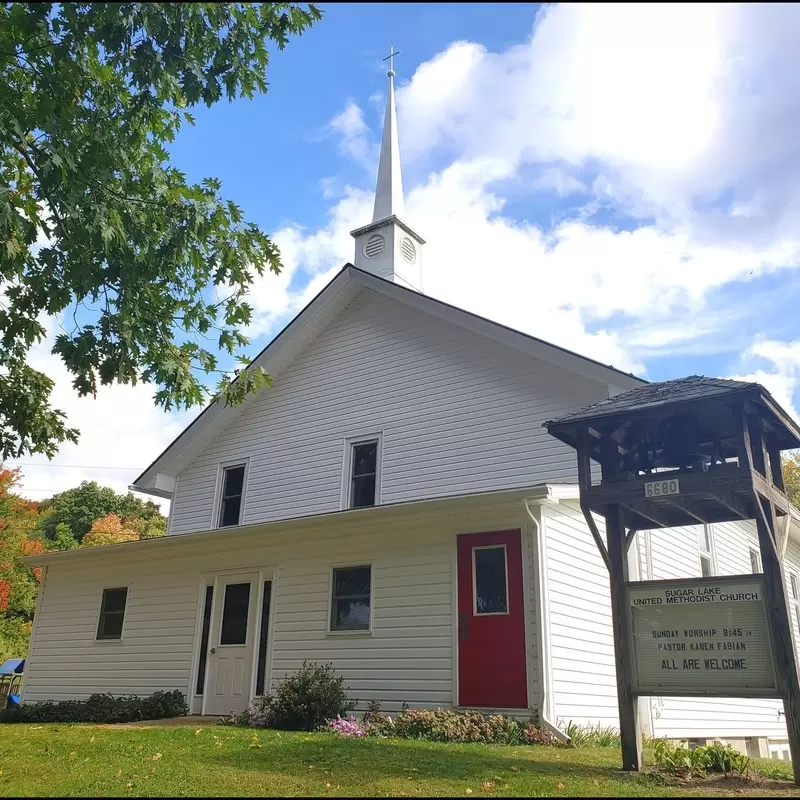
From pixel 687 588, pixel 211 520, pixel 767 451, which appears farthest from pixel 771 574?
pixel 211 520

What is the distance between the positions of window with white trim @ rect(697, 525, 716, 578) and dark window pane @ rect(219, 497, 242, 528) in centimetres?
952

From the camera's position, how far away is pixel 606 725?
12.0 meters

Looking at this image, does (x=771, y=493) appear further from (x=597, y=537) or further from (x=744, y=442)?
(x=597, y=537)

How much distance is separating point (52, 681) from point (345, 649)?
761 cm

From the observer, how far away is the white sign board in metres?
6.82

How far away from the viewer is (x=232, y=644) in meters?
14.1

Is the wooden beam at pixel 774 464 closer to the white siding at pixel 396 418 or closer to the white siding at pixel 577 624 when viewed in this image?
the white siding at pixel 577 624

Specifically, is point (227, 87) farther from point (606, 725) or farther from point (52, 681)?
point (52, 681)

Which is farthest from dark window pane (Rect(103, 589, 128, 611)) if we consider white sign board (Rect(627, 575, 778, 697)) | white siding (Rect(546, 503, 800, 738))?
white sign board (Rect(627, 575, 778, 697))

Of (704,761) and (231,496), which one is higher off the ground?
(231,496)

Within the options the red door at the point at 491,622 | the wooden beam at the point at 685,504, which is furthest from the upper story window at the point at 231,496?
the wooden beam at the point at 685,504

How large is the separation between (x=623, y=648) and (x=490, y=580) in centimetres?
416

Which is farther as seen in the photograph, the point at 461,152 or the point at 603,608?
the point at 603,608

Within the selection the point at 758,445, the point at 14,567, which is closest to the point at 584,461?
the point at 758,445
